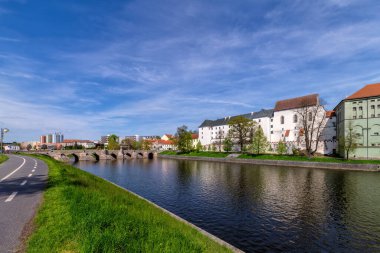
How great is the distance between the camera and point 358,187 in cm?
3369

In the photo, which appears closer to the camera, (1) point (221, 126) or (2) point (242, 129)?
(2) point (242, 129)

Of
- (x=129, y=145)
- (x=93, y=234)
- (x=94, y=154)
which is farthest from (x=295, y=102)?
(x=129, y=145)

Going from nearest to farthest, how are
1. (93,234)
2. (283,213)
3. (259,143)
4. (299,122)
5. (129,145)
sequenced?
(93,234) → (283,213) → (259,143) → (299,122) → (129,145)

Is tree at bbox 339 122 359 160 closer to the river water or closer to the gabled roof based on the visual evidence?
the river water

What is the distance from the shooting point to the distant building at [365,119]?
211 feet

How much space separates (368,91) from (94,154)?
383 ft

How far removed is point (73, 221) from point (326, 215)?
68.8 feet

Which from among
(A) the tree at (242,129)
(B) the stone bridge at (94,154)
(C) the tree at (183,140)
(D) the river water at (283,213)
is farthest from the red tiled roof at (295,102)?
(B) the stone bridge at (94,154)

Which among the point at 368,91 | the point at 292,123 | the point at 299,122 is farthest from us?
the point at 292,123

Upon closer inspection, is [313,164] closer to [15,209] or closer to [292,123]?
[292,123]

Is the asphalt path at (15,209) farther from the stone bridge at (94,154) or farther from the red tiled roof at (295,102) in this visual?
the stone bridge at (94,154)

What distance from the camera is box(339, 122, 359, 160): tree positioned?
206 feet

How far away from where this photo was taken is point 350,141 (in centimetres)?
6244

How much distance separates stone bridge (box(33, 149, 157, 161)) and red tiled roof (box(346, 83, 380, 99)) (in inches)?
3967
